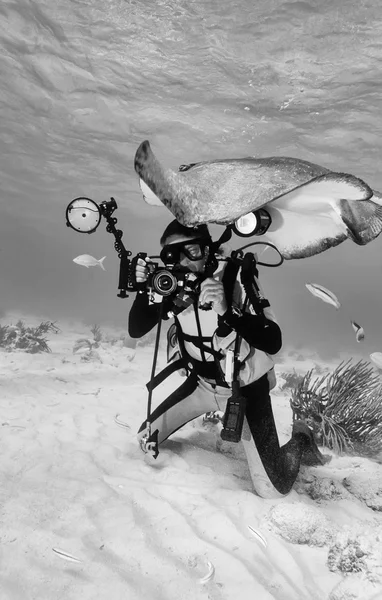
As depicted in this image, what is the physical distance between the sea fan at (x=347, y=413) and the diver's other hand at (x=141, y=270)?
3452 millimetres

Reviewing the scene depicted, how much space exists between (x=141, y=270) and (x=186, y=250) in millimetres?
459

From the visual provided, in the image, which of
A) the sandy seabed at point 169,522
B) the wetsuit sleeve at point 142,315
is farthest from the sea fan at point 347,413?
the wetsuit sleeve at point 142,315

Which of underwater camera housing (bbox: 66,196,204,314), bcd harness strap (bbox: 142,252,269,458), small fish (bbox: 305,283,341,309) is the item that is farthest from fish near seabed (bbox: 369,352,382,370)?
underwater camera housing (bbox: 66,196,204,314)

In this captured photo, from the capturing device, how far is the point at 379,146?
50.3 ft

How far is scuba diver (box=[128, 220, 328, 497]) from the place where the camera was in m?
3.38

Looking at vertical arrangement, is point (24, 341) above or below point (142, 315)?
below

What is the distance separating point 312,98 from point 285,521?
13.0 m

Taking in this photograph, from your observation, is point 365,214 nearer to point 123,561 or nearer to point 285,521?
point 285,521

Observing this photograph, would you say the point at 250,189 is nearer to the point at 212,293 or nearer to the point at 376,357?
the point at 212,293

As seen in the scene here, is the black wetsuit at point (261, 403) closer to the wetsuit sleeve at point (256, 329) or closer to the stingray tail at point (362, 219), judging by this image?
the wetsuit sleeve at point (256, 329)

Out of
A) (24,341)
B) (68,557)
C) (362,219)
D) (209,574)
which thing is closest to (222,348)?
(209,574)

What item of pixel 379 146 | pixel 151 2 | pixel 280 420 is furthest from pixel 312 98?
pixel 280 420

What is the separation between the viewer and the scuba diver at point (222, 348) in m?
3.38

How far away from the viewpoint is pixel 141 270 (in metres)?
3.37
